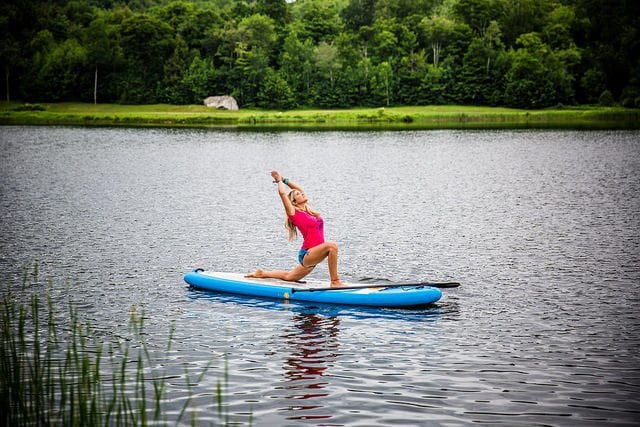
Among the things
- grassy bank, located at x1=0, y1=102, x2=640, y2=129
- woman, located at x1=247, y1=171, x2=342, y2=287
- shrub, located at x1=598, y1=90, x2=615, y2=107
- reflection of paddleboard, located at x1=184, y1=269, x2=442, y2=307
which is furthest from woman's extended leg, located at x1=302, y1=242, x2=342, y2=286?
shrub, located at x1=598, y1=90, x2=615, y2=107

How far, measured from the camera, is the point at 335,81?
4518 inches

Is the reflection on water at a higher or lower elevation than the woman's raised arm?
lower

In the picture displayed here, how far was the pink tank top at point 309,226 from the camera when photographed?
15.2 metres

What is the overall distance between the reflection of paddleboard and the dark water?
245 millimetres

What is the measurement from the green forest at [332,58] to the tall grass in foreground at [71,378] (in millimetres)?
99284

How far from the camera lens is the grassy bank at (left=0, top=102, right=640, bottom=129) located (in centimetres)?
9206

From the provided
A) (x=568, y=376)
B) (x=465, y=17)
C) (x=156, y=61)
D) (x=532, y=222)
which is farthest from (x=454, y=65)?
(x=568, y=376)

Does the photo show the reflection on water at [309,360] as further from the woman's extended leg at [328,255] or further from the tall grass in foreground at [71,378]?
the woman's extended leg at [328,255]

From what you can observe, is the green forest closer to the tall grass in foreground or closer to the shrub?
the shrub

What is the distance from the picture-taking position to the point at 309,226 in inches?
599

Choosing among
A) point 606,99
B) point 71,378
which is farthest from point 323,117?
point 71,378

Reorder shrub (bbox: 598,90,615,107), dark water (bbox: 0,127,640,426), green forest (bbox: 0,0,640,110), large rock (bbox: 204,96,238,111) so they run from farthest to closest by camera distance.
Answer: large rock (bbox: 204,96,238,111)
green forest (bbox: 0,0,640,110)
shrub (bbox: 598,90,615,107)
dark water (bbox: 0,127,640,426)

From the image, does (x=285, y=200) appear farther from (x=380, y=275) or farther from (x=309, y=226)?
(x=380, y=275)

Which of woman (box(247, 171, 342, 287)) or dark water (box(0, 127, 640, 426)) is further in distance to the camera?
woman (box(247, 171, 342, 287))
